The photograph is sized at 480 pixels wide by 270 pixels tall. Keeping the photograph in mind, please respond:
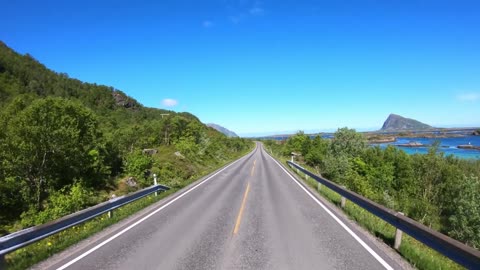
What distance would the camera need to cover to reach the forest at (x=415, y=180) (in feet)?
108

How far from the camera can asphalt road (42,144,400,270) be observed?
20.5 feet

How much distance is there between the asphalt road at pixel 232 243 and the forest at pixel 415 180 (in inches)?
877

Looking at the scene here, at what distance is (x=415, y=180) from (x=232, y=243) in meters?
58.0

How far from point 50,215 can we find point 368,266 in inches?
1149

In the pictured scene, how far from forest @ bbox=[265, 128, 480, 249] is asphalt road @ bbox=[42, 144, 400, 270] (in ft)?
73.1

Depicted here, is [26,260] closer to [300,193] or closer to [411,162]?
[300,193]

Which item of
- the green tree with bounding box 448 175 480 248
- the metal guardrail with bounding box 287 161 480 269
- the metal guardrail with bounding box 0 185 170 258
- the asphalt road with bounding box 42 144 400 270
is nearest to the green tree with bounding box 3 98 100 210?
the metal guardrail with bounding box 0 185 170 258

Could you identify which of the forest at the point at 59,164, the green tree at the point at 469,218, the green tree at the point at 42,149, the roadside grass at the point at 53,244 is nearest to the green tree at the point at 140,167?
the forest at the point at 59,164

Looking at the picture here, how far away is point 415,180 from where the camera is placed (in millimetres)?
55781

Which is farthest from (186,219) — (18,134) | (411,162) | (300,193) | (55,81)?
(55,81)

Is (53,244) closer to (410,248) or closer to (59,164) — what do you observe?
(410,248)

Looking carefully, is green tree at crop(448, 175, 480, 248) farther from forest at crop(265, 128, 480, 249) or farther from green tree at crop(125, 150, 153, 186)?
green tree at crop(125, 150, 153, 186)

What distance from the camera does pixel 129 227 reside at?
9.58 metres

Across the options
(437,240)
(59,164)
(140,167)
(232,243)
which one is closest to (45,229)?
(232,243)
